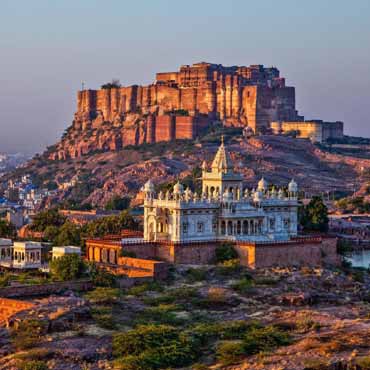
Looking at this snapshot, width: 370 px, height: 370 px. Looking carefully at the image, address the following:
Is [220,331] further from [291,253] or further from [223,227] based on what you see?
[223,227]

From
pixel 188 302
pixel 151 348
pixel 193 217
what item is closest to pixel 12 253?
pixel 193 217

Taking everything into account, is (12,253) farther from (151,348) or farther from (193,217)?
(151,348)

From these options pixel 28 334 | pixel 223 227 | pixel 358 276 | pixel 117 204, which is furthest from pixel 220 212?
pixel 117 204

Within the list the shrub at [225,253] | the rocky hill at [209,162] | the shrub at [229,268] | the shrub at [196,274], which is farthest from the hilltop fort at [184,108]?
the shrub at [196,274]

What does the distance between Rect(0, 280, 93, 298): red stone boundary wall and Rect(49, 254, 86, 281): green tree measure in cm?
111

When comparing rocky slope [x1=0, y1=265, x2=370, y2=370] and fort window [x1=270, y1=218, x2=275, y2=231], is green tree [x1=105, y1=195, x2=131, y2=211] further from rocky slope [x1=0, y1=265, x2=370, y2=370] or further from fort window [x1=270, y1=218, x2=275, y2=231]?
rocky slope [x1=0, y1=265, x2=370, y2=370]

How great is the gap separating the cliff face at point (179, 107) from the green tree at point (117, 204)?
2069 cm

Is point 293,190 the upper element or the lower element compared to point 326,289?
upper

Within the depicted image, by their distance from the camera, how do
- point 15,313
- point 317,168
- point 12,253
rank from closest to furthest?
point 15,313 < point 12,253 < point 317,168

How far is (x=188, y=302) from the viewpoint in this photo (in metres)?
49.9

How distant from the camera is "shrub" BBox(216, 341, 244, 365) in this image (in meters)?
41.4

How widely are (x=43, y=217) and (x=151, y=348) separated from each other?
106 feet

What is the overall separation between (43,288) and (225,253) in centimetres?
1046

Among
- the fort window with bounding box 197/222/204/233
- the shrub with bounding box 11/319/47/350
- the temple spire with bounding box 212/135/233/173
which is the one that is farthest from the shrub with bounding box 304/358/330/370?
the temple spire with bounding box 212/135/233/173
